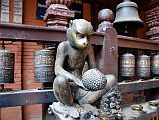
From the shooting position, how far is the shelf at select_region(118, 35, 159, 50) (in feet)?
6.28

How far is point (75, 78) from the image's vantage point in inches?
50.9

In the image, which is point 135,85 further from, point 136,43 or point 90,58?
point 90,58

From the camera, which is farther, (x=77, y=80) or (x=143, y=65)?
(x=143, y=65)

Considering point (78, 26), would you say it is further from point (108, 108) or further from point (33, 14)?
point (33, 14)

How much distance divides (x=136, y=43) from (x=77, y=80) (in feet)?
3.16

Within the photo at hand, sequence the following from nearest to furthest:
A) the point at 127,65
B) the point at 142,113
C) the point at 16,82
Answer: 1. the point at 142,113
2. the point at 127,65
3. the point at 16,82

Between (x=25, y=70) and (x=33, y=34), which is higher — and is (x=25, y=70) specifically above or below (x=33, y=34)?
below

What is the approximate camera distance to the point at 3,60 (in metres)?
1.44

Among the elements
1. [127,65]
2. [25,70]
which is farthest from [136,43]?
[25,70]

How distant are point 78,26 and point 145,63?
1.10 m

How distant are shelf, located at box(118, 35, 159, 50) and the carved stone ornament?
532 millimetres

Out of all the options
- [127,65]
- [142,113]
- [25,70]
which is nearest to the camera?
[142,113]

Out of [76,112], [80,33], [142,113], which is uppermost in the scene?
[80,33]

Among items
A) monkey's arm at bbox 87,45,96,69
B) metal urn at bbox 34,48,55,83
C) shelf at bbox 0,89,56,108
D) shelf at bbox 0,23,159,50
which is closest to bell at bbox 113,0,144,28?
shelf at bbox 0,23,159,50
